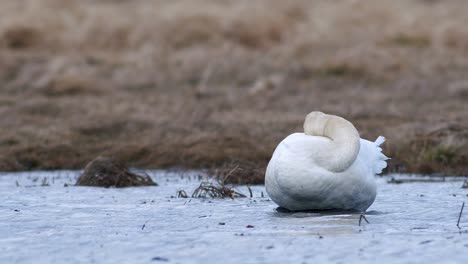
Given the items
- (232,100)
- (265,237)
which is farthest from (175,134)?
(265,237)

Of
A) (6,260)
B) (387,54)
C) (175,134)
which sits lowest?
(6,260)

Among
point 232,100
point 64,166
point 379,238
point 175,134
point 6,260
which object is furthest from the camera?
point 232,100

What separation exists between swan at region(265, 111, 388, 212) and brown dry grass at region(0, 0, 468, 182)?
2.52 m

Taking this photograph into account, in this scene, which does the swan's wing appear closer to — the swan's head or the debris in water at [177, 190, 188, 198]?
the swan's head

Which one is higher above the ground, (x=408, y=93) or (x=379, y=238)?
(x=408, y=93)

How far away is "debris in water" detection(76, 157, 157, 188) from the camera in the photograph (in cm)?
963

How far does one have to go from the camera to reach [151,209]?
785 centimetres

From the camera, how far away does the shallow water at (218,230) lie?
5.79 meters

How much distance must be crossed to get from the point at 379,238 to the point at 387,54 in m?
13.5

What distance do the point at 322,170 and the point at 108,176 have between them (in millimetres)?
3355

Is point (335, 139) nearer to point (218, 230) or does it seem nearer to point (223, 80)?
point (218, 230)

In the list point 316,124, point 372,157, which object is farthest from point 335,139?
point 372,157

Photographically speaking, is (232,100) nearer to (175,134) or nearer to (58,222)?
(175,134)

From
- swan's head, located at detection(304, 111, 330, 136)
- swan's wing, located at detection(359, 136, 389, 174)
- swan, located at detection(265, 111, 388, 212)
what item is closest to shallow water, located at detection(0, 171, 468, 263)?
swan, located at detection(265, 111, 388, 212)
